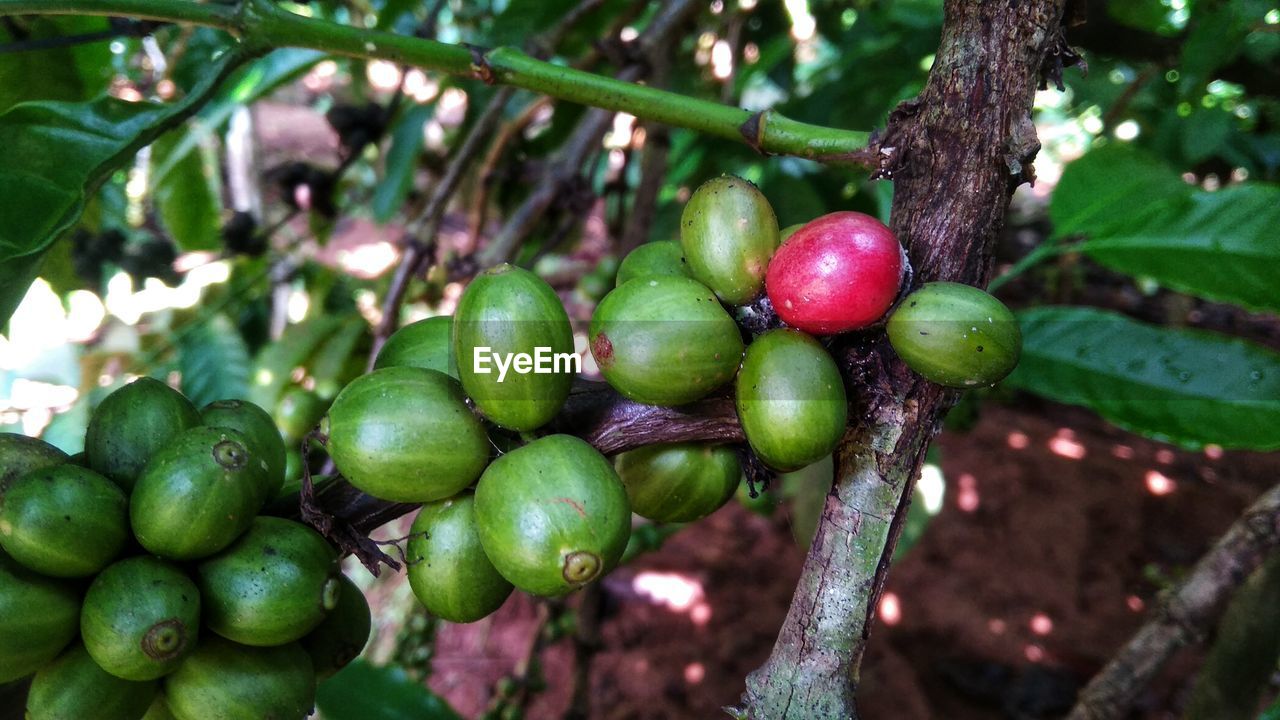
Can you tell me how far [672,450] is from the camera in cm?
118

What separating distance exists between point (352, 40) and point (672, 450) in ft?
3.28

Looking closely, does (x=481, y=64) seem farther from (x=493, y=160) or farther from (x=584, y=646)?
(x=584, y=646)

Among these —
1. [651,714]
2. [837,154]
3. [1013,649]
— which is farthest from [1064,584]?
[837,154]

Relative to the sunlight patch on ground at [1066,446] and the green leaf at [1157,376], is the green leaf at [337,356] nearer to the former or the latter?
the green leaf at [1157,376]

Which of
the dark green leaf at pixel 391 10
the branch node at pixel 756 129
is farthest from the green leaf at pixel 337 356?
the branch node at pixel 756 129

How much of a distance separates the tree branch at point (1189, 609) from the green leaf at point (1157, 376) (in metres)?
0.35

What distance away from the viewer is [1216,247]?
1758 millimetres

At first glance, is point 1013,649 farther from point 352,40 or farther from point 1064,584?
point 352,40

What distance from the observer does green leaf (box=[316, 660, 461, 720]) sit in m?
2.16

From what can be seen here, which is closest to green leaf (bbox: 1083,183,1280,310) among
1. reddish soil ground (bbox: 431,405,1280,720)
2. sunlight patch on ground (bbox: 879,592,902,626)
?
reddish soil ground (bbox: 431,405,1280,720)

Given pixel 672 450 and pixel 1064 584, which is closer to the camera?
pixel 672 450

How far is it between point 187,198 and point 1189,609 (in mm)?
3848

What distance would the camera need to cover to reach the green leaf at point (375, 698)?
2160 millimetres

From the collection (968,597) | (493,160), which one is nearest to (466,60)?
(493,160)
